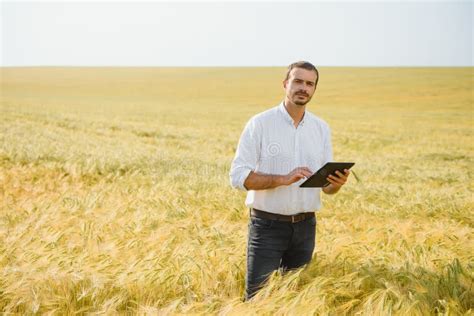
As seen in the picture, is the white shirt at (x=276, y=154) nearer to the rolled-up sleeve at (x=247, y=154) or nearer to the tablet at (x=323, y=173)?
the rolled-up sleeve at (x=247, y=154)

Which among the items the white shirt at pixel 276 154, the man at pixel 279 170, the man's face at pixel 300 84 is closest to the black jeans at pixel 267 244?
the man at pixel 279 170

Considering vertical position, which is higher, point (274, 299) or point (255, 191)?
point (255, 191)

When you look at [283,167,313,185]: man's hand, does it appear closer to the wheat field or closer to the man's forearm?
the man's forearm

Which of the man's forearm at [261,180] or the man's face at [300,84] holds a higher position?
the man's face at [300,84]

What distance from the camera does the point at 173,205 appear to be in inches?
258

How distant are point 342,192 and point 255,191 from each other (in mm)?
4977

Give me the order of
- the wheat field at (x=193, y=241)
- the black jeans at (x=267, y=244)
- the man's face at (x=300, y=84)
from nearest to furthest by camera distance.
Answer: the wheat field at (x=193, y=241) → the man's face at (x=300, y=84) → the black jeans at (x=267, y=244)

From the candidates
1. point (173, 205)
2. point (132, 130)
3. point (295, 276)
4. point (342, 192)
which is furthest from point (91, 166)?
point (132, 130)

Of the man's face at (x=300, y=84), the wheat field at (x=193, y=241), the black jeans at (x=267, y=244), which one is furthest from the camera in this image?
the black jeans at (x=267, y=244)

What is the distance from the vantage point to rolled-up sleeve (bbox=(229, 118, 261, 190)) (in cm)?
358

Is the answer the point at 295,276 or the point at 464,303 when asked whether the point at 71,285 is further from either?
the point at 464,303

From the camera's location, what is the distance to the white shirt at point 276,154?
3666 millimetres

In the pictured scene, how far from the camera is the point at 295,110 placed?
3.72 meters

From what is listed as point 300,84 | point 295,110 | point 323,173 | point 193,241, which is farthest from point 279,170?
point 193,241
